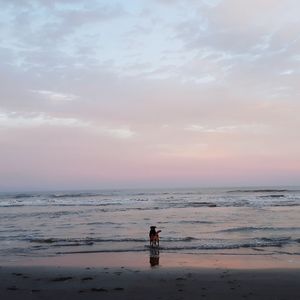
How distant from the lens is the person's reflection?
13.1 metres

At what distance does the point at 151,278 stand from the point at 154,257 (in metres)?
3.43

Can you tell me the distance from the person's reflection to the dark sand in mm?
160

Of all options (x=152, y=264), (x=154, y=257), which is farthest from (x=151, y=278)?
(x=154, y=257)

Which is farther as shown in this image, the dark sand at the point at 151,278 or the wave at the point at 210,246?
the wave at the point at 210,246

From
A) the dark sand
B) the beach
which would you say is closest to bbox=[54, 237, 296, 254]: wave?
the beach

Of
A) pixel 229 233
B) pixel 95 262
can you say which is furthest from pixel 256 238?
pixel 95 262

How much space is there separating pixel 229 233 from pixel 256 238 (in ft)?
7.44

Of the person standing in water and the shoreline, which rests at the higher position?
the person standing in water

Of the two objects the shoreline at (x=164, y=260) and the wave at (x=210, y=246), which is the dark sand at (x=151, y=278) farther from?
the wave at (x=210, y=246)

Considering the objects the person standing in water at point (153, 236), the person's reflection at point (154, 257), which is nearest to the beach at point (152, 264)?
the person's reflection at point (154, 257)

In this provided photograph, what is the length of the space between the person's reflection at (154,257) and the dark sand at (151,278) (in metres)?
0.16

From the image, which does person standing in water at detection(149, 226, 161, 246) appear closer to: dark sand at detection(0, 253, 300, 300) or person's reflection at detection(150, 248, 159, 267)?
person's reflection at detection(150, 248, 159, 267)

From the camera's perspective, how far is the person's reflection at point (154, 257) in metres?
13.1

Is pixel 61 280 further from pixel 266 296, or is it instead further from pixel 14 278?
pixel 266 296
